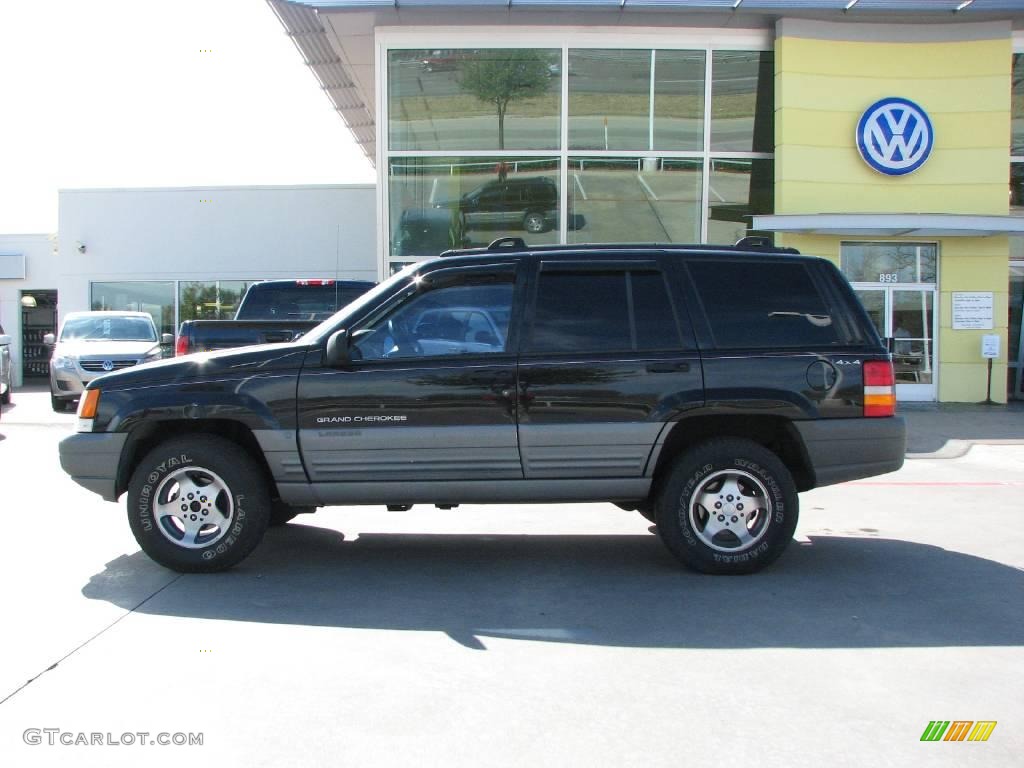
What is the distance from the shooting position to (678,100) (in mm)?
18109

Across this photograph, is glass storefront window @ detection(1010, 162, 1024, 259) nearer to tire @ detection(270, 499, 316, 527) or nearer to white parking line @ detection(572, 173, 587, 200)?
white parking line @ detection(572, 173, 587, 200)

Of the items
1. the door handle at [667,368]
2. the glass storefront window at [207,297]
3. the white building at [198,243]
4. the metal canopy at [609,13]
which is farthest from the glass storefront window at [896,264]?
the glass storefront window at [207,297]

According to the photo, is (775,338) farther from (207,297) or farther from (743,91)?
(207,297)

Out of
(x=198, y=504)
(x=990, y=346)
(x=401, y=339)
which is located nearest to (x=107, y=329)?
(x=198, y=504)

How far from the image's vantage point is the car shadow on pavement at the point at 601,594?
15.8ft

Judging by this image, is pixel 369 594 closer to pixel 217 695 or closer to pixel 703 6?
pixel 217 695

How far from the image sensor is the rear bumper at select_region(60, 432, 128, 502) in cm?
575

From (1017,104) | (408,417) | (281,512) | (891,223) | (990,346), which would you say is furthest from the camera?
(1017,104)

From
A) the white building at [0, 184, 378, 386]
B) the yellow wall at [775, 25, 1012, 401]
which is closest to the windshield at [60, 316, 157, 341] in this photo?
the white building at [0, 184, 378, 386]

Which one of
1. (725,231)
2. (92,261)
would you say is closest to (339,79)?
(92,261)

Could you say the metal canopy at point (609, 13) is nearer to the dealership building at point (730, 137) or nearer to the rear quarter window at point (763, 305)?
the dealership building at point (730, 137)

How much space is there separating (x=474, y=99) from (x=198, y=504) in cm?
1370

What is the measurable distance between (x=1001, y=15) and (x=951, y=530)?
13.8 metres

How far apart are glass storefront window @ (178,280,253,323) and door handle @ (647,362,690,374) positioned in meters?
19.9
